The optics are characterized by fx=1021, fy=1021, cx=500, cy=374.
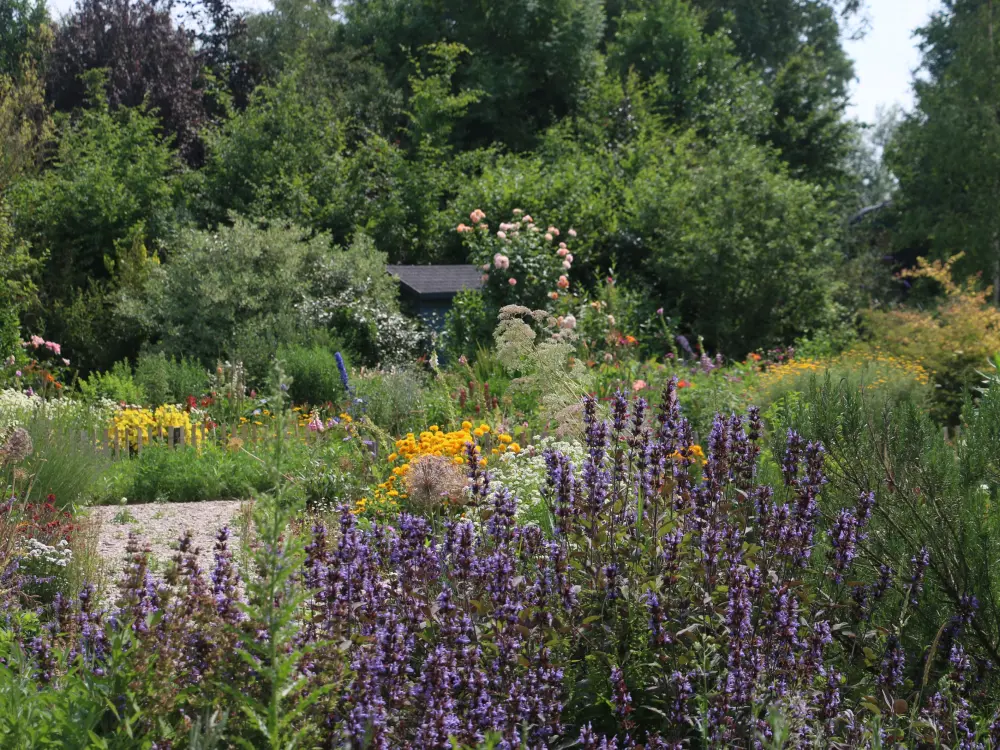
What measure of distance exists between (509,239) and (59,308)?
7.49m

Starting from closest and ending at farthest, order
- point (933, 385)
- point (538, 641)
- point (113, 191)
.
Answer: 1. point (538, 641)
2. point (933, 385)
3. point (113, 191)

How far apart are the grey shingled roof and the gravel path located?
7.80m

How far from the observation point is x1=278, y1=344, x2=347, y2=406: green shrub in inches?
515

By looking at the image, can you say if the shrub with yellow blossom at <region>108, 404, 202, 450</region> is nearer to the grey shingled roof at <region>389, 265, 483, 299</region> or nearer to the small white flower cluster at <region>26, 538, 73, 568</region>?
the small white flower cluster at <region>26, 538, 73, 568</region>

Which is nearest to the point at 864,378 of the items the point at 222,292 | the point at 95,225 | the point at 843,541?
the point at 843,541

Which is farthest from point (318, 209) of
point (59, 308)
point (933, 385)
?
point (933, 385)

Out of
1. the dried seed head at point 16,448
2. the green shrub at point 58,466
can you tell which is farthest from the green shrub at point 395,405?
the dried seed head at point 16,448

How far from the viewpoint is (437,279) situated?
1728cm

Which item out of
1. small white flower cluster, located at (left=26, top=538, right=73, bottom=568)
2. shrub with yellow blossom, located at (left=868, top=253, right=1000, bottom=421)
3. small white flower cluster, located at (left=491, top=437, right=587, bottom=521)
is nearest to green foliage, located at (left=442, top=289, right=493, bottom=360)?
shrub with yellow blossom, located at (left=868, top=253, right=1000, bottom=421)

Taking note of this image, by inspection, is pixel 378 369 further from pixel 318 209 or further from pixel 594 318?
pixel 318 209

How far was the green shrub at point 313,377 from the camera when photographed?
13078 millimetres

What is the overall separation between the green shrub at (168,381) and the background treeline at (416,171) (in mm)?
759

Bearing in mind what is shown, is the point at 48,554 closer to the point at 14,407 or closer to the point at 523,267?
the point at 14,407

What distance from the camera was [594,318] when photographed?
49.0 feet
